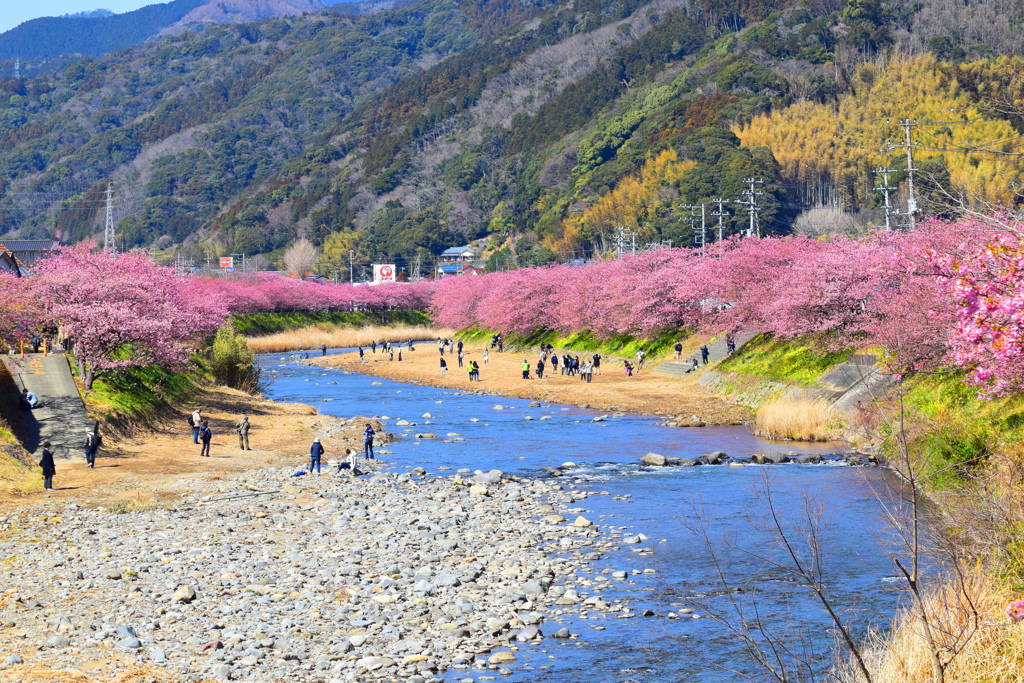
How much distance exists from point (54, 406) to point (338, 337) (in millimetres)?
96030

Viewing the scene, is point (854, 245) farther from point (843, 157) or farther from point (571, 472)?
point (843, 157)

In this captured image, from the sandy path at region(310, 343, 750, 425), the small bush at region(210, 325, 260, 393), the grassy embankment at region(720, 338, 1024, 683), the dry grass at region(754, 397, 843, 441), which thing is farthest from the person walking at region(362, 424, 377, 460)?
the small bush at region(210, 325, 260, 393)

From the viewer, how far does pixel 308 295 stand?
151m

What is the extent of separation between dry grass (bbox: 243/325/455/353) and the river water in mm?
76646

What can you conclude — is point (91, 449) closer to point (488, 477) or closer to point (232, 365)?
point (488, 477)

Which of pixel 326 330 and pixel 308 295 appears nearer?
pixel 326 330

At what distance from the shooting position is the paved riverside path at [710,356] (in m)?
61.9

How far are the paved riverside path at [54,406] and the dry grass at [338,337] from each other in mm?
76760

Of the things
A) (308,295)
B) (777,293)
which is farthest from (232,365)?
(308,295)

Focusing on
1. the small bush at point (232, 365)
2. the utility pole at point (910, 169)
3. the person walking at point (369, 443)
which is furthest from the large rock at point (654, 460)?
the small bush at point (232, 365)

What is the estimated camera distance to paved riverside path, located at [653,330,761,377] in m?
61.9

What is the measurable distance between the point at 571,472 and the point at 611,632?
16.6 metres

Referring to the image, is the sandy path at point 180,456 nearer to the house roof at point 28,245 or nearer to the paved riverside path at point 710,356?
the paved riverside path at point 710,356

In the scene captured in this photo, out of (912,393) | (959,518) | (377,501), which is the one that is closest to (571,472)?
(377,501)
